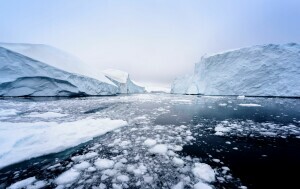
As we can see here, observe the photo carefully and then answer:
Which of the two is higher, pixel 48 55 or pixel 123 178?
pixel 48 55

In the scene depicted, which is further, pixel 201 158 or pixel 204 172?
pixel 201 158

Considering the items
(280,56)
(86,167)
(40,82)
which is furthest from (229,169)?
(280,56)

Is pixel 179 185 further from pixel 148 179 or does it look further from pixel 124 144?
pixel 124 144

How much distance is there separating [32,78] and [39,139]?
11743 millimetres

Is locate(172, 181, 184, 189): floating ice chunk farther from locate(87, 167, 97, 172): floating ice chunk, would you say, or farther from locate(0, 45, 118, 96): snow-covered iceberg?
locate(0, 45, 118, 96): snow-covered iceberg

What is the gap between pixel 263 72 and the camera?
14.2 meters

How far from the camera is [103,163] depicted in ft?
5.55

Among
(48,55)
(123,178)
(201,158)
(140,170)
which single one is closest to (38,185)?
(123,178)

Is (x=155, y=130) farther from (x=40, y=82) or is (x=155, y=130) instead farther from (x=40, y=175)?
(x=40, y=82)

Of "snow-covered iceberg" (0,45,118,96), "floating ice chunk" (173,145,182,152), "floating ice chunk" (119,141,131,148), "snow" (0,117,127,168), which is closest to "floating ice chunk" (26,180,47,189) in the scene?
"snow" (0,117,127,168)

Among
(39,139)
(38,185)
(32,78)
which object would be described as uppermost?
(32,78)

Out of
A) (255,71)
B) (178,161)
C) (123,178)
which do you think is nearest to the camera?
(123,178)

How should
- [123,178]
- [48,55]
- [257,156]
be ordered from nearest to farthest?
[123,178] → [257,156] → [48,55]

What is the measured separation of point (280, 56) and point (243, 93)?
Result: 13.7 ft
